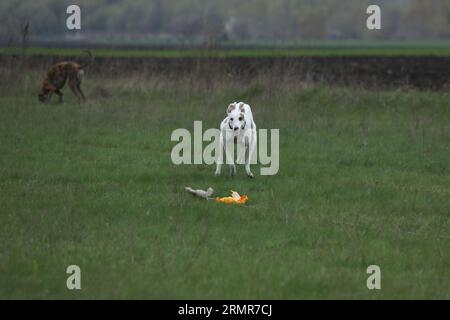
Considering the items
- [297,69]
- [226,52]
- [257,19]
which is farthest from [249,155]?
[257,19]

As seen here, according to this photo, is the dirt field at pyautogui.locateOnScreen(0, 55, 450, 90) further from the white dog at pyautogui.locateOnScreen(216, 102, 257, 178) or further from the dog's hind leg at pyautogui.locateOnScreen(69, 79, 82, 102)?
the white dog at pyautogui.locateOnScreen(216, 102, 257, 178)

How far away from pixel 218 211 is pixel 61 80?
14404mm

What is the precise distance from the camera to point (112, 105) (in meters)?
23.2

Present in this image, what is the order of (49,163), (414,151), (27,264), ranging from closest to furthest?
(27,264), (49,163), (414,151)

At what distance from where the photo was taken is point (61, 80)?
25609 mm

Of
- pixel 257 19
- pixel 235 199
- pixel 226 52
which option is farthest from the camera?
pixel 257 19

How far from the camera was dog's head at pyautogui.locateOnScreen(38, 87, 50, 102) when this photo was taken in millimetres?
24688

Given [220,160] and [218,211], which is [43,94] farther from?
[218,211]

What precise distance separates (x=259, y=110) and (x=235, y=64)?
12818 millimetres

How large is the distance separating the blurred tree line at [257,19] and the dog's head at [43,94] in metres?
48.8

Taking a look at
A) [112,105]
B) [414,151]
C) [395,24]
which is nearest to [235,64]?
[112,105]

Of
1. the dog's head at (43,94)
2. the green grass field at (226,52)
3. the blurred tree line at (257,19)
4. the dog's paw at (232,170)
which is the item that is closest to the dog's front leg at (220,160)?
the dog's paw at (232,170)

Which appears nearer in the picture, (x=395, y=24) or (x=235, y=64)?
(x=235, y=64)

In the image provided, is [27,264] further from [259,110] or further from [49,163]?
[259,110]
